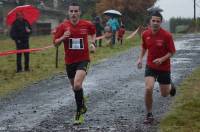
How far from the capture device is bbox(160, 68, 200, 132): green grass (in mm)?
7817

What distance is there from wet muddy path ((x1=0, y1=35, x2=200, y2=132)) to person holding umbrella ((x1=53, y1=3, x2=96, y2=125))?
524 mm

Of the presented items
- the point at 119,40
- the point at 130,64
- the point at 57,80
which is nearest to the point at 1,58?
the point at 130,64

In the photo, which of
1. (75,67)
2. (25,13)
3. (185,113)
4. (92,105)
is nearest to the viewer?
(75,67)

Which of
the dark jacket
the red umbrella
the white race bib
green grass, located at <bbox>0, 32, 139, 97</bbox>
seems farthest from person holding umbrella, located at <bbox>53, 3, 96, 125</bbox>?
the red umbrella

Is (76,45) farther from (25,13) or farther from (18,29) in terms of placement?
(25,13)

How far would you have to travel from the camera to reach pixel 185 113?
8859 millimetres

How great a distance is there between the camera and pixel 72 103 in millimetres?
10312

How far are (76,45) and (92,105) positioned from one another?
1.86m

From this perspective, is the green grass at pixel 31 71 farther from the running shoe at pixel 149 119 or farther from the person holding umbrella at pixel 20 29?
the running shoe at pixel 149 119

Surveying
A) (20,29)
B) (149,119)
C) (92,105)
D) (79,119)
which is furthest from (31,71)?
(149,119)

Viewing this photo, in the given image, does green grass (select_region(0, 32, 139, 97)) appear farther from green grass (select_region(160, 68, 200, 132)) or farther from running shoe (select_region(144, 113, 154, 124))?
running shoe (select_region(144, 113, 154, 124))

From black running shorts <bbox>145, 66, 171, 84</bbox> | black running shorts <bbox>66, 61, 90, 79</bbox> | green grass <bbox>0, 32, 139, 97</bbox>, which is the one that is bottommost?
green grass <bbox>0, 32, 139, 97</bbox>

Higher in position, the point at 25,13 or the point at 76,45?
the point at 25,13

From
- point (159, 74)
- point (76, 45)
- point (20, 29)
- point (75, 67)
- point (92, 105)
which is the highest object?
point (20, 29)
